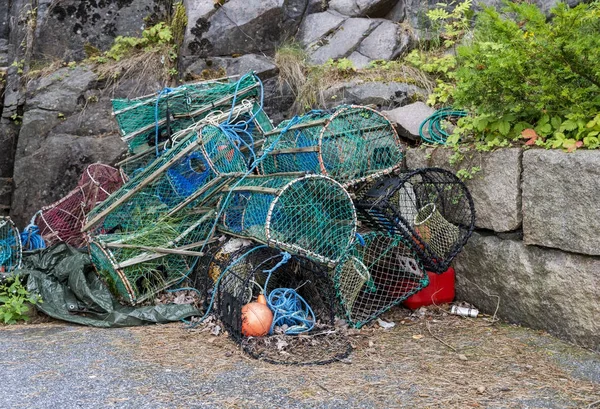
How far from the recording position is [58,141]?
673 centimetres

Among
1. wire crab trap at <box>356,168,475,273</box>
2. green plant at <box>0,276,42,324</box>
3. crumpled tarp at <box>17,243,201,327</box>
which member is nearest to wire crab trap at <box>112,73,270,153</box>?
crumpled tarp at <box>17,243,201,327</box>

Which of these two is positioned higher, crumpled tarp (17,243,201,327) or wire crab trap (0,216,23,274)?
wire crab trap (0,216,23,274)

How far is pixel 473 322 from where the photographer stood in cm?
442

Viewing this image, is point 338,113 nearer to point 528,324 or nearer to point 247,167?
point 247,167

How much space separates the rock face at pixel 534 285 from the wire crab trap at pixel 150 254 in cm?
221

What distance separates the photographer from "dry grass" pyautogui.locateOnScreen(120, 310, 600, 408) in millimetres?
3129

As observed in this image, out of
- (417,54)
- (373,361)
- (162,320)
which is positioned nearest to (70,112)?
(162,320)

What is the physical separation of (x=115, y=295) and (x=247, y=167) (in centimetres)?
159

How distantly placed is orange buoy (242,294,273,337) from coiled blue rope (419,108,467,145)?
213 cm

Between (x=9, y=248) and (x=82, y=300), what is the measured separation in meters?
1.18

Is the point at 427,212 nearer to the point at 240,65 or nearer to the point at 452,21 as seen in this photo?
the point at 240,65

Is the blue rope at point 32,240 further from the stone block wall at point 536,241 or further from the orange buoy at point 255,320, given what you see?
the stone block wall at point 536,241

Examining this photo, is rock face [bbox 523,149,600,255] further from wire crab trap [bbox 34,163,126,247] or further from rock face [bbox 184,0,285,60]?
rock face [bbox 184,0,285,60]

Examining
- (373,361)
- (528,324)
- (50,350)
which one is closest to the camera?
(373,361)
